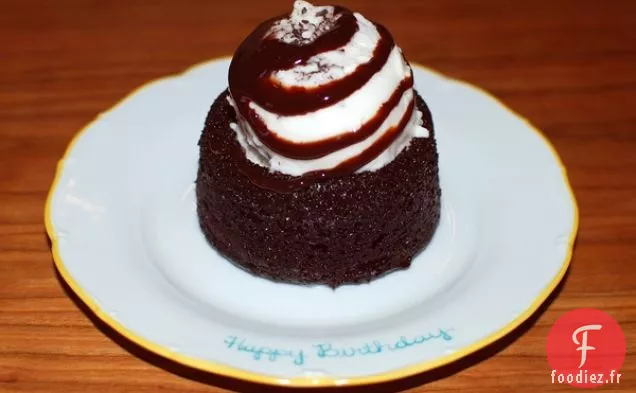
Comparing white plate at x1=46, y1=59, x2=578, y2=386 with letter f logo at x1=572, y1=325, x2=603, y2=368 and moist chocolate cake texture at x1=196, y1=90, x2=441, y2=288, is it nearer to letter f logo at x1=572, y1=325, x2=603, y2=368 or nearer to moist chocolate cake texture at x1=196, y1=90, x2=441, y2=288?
moist chocolate cake texture at x1=196, y1=90, x2=441, y2=288

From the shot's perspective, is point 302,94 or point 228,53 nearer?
point 302,94

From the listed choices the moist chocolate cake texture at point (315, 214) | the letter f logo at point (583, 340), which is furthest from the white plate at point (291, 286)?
the letter f logo at point (583, 340)

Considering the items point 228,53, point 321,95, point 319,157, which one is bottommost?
point 228,53

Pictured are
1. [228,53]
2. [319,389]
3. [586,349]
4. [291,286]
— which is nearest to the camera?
[319,389]

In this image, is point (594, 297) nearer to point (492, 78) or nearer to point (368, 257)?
point (368, 257)

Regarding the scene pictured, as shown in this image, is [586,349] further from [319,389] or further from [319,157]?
[319,157]

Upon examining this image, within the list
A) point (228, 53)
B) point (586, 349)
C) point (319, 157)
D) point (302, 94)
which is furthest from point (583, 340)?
point (228, 53)

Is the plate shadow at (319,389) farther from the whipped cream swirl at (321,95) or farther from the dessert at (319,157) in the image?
the whipped cream swirl at (321,95)
